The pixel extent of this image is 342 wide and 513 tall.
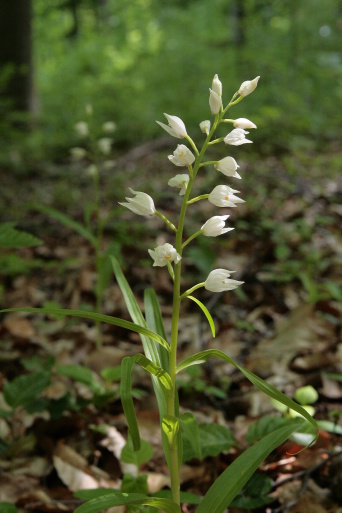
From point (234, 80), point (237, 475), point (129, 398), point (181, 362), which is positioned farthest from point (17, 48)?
point (237, 475)

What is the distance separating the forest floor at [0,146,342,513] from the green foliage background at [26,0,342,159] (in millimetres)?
2181

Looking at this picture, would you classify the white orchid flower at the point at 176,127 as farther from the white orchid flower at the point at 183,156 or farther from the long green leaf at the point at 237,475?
the long green leaf at the point at 237,475

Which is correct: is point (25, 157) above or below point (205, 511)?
below

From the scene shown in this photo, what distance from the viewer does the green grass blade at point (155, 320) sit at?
1.31 meters

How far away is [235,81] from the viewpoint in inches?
291

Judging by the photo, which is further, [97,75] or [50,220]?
[97,75]

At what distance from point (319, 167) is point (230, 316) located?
3.35 m

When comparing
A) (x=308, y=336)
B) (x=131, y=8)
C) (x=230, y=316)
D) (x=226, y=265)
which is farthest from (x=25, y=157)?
(x=131, y=8)

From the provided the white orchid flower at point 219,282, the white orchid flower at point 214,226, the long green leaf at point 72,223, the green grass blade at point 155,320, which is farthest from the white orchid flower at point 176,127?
the long green leaf at point 72,223

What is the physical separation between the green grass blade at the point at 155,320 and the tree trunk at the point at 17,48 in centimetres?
601

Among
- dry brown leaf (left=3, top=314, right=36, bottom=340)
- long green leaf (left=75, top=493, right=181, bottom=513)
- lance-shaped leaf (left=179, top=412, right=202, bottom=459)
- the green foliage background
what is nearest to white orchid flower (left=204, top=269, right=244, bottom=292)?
lance-shaped leaf (left=179, top=412, right=202, bottom=459)

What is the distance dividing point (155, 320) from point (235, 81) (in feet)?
22.1

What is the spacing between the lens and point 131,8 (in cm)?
1489

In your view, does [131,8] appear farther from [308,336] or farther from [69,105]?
[308,336]
